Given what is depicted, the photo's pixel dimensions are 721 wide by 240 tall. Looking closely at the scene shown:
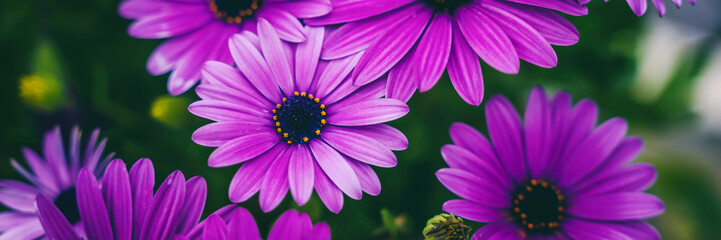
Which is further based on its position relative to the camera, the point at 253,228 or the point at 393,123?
the point at 393,123

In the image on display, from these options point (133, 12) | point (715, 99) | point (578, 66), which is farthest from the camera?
point (715, 99)

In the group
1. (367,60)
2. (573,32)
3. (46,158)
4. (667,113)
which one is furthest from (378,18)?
(667,113)

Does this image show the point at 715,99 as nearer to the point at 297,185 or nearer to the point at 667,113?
the point at 667,113

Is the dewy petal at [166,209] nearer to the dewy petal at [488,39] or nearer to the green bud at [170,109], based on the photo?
the green bud at [170,109]

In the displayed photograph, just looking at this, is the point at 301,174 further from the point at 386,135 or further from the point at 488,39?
the point at 488,39

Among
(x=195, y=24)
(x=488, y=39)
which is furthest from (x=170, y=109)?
(x=488, y=39)

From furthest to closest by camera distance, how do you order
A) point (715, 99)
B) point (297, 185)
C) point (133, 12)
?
1. point (715, 99)
2. point (133, 12)
3. point (297, 185)

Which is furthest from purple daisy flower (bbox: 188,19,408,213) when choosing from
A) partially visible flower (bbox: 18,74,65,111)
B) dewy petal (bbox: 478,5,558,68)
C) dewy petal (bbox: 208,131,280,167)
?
partially visible flower (bbox: 18,74,65,111)
